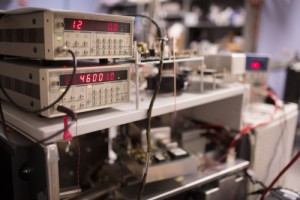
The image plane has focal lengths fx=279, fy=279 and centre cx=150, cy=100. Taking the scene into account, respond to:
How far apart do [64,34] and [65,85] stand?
132 millimetres

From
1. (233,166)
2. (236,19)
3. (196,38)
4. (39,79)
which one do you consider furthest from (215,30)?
(39,79)

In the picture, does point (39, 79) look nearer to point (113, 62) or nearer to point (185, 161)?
point (113, 62)

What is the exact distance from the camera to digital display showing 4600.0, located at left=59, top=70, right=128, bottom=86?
0.74 meters

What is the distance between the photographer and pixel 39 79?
708mm

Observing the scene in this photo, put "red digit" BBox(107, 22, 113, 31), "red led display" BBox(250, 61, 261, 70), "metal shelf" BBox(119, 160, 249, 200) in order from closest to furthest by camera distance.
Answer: "red digit" BBox(107, 22, 113, 31), "metal shelf" BBox(119, 160, 249, 200), "red led display" BBox(250, 61, 261, 70)

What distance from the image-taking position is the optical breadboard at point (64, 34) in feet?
2.27

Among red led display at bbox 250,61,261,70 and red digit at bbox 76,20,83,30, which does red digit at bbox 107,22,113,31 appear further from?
red led display at bbox 250,61,261,70

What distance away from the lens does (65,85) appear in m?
0.74

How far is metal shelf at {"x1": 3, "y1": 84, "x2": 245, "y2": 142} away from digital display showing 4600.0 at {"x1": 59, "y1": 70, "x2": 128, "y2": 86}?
108 mm

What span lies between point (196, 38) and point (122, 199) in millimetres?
3759

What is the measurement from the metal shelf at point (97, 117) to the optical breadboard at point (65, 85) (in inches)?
1.3

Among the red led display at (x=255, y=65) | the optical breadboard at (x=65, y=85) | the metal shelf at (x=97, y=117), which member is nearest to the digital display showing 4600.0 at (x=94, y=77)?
the optical breadboard at (x=65, y=85)

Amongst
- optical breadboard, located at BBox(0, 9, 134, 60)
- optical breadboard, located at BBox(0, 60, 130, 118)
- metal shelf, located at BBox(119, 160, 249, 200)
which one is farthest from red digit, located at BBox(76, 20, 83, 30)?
metal shelf, located at BBox(119, 160, 249, 200)

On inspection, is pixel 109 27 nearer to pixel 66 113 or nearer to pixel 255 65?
pixel 66 113
